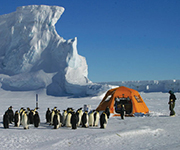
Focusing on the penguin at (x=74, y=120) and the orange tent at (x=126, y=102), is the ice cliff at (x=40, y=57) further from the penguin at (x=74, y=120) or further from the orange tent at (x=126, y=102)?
the penguin at (x=74, y=120)

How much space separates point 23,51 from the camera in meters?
32.1

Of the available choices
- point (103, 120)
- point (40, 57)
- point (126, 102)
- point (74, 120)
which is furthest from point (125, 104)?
point (40, 57)

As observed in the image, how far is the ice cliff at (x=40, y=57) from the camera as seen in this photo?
30.1 m

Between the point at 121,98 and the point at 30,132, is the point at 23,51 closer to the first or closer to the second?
the point at 121,98

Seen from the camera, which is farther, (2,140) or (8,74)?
(8,74)

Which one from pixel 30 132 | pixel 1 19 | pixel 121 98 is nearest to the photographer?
pixel 30 132

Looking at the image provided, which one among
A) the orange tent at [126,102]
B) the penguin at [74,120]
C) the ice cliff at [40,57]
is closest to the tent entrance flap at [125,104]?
the orange tent at [126,102]

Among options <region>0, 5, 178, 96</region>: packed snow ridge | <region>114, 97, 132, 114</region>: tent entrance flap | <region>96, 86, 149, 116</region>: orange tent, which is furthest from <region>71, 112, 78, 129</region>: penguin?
<region>0, 5, 178, 96</region>: packed snow ridge

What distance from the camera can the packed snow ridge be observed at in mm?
30094

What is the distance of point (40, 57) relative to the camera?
32469 mm

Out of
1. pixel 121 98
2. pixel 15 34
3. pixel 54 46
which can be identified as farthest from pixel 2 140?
pixel 15 34

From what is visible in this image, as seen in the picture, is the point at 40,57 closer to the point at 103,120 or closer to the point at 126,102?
the point at 126,102

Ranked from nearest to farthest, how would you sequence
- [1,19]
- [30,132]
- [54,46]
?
[30,132] < [54,46] < [1,19]

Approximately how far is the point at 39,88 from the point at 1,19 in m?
12.9
